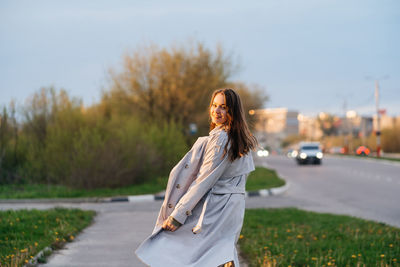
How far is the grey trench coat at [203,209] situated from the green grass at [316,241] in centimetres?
229

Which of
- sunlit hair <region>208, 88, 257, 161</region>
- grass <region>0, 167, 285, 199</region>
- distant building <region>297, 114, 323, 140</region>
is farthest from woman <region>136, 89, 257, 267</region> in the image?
distant building <region>297, 114, 323, 140</region>

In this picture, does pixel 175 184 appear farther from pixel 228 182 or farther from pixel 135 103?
pixel 135 103

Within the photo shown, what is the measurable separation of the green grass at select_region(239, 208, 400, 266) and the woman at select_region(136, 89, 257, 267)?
2.30 m

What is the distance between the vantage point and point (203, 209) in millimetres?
3920

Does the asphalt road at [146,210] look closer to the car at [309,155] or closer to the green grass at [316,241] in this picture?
the green grass at [316,241]

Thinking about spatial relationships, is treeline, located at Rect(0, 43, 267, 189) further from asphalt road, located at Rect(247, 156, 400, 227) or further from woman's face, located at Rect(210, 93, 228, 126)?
woman's face, located at Rect(210, 93, 228, 126)

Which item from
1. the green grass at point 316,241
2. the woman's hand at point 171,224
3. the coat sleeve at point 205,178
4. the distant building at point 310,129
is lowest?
the distant building at point 310,129

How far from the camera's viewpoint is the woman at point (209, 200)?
3.88 meters

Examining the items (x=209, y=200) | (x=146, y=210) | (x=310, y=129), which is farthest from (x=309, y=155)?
(x=310, y=129)

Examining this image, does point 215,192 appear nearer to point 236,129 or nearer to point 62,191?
point 236,129

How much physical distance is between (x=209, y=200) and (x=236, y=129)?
1.72 ft

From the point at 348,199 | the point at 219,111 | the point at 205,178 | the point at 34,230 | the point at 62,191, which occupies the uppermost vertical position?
the point at 219,111

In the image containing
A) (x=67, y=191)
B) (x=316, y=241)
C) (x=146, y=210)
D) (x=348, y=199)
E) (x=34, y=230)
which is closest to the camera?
(x=316, y=241)

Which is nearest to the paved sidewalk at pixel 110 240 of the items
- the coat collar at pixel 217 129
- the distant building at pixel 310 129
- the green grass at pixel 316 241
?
the green grass at pixel 316 241
